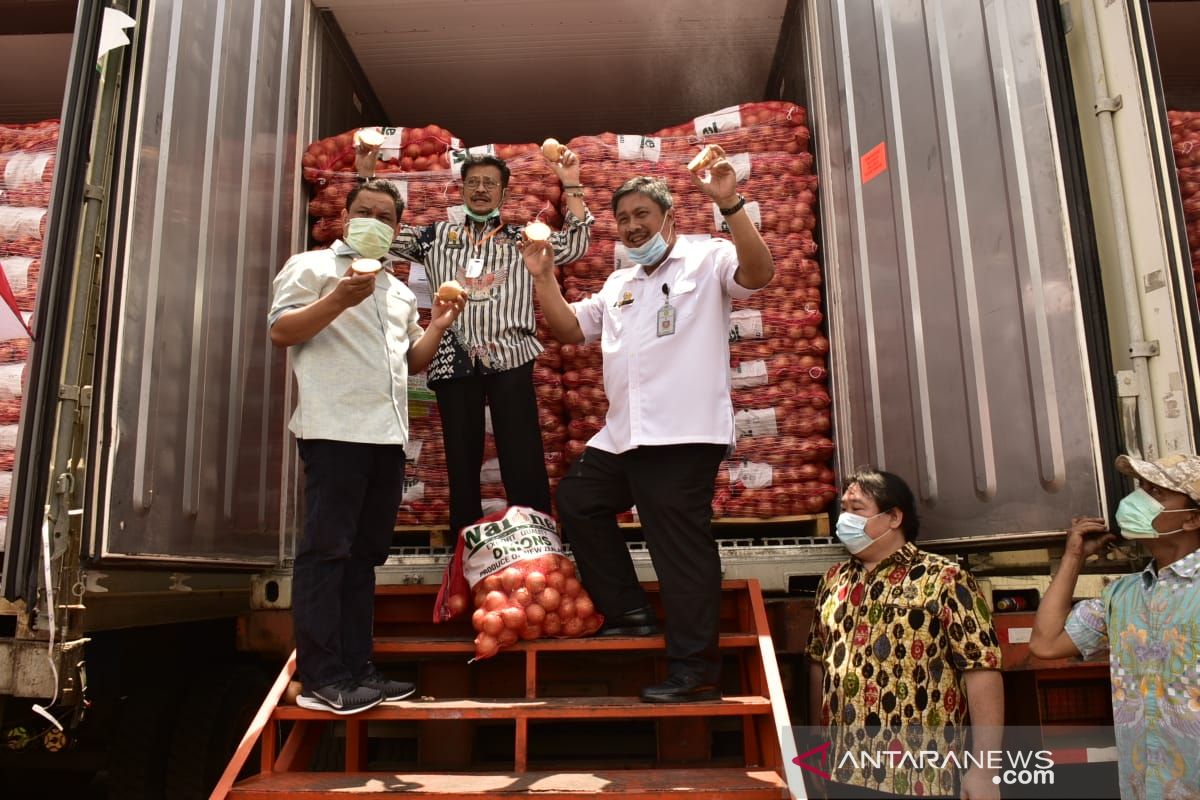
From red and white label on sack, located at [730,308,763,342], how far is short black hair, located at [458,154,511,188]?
3.90 feet

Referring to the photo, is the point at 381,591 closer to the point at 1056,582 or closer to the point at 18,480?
the point at 18,480

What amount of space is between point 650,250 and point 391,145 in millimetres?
1869

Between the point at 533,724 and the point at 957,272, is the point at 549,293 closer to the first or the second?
the point at 957,272

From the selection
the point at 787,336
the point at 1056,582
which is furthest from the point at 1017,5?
the point at 1056,582

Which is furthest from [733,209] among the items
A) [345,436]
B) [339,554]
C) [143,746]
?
[143,746]

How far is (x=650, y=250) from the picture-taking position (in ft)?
11.0

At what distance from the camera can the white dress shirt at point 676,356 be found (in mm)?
3172

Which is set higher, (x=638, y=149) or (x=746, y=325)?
(x=638, y=149)

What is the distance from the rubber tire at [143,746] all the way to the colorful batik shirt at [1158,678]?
140 inches

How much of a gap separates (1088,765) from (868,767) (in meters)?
0.74

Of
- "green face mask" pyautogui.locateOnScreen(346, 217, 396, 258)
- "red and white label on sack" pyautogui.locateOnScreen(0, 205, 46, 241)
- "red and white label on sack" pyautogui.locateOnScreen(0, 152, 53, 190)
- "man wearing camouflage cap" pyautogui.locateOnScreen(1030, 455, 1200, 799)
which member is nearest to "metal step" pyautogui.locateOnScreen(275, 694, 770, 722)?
"man wearing camouflage cap" pyautogui.locateOnScreen(1030, 455, 1200, 799)

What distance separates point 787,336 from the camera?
4141 millimetres

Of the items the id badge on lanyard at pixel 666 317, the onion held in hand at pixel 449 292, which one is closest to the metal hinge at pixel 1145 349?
the id badge on lanyard at pixel 666 317
